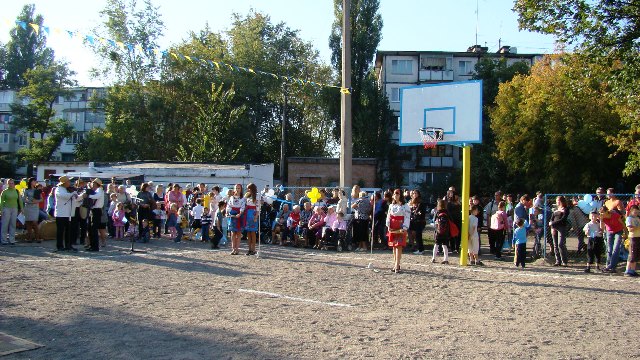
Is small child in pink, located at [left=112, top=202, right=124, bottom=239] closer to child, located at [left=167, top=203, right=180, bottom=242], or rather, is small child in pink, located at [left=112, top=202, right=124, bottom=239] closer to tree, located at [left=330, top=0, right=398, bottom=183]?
child, located at [left=167, top=203, right=180, bottom=242]

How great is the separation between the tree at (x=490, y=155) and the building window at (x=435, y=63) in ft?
20.7

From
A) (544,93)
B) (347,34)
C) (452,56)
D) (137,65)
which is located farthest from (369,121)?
(347,34)

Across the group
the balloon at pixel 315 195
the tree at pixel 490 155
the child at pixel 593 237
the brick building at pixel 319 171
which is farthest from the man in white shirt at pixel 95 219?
the tree at pixel 490 155

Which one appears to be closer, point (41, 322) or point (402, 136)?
point (41, 322)

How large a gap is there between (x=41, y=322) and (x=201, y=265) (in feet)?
19.1

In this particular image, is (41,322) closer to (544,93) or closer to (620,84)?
(620,84)

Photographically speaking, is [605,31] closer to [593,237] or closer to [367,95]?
[593,237]

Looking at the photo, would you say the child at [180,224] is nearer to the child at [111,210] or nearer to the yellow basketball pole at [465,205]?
the child at [111,210]

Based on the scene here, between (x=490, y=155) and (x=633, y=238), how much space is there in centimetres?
3207

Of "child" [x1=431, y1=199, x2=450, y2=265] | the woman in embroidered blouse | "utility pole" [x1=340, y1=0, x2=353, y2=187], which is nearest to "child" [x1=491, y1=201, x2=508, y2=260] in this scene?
"child" [x1=431, y1=199, x2=450, y2=265]

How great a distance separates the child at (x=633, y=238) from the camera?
1316 centimetres

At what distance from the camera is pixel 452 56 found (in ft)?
180

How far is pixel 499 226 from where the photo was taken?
53.4 feet

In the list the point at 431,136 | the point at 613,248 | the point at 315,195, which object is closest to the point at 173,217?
the point at 315,195
